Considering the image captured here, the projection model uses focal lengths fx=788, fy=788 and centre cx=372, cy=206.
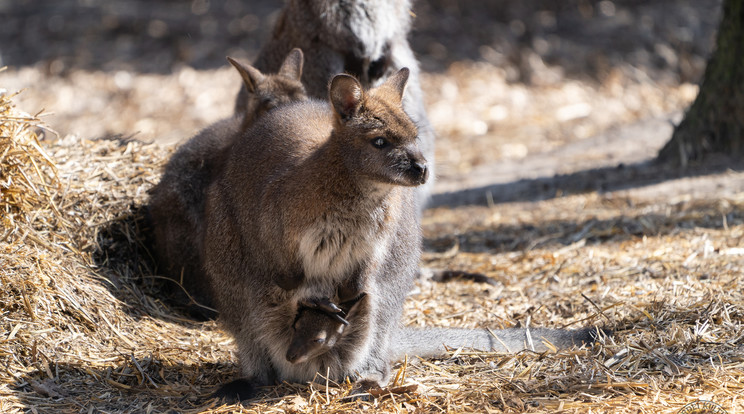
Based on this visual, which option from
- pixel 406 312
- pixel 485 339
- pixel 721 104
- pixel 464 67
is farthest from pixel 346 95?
pixel 464 67

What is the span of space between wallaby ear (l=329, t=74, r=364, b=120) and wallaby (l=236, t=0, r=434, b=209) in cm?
221

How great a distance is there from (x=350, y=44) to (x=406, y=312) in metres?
2.03

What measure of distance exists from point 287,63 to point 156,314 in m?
1.69

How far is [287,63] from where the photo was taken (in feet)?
15.8

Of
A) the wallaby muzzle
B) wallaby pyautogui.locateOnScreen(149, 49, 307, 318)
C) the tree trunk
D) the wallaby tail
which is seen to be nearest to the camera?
the wallaby muzzle

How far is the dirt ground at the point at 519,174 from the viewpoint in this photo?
3.33 metres

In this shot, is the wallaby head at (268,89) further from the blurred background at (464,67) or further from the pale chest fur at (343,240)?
the blurred background at (464,67)

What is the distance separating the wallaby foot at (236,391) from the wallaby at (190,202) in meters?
0.93

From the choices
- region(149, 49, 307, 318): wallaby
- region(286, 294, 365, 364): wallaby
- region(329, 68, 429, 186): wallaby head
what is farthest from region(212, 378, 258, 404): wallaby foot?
region(329, 68, 429, 186): wallaby head

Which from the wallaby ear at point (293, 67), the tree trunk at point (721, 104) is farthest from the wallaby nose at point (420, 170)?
the tree trunk at point (721, 104)

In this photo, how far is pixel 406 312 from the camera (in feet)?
14.5

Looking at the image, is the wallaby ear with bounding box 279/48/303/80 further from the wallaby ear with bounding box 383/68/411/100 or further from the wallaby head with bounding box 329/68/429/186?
the wallaby head with bounding box 329/68/429/186

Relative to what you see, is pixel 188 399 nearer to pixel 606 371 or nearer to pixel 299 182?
pixel 299 182

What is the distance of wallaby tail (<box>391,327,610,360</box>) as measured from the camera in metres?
3.63
